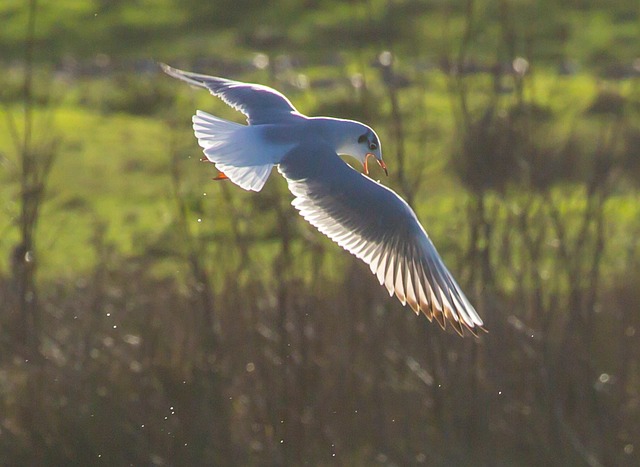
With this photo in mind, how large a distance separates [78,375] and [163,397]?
15.1 inches

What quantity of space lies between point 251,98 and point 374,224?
2.45ft

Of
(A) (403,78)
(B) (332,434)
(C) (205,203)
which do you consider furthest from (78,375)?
(A) (403,78)

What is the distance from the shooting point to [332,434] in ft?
21.3

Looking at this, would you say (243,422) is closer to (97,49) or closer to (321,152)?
(321,152)

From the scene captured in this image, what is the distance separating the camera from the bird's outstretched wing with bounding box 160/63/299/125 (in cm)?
526

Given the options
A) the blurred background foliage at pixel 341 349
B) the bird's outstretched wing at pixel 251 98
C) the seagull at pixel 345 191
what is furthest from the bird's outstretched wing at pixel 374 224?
the blurred background foliage at pixel 341 349

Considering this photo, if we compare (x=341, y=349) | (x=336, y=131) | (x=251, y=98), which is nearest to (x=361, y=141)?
(x=336, y=131)

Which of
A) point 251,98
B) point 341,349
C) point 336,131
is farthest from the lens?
point 341,349

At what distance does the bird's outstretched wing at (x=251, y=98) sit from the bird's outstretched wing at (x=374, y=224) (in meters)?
0.35

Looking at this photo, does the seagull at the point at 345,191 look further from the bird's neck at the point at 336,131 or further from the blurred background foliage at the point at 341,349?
the blurred background foliage at the point at 341,349

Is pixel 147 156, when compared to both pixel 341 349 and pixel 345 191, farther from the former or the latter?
pixel 345 191

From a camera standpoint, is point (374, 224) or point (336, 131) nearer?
point (336, 131)

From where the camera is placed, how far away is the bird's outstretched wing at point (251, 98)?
526 centimetres

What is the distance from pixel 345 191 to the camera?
4941 millimetres
